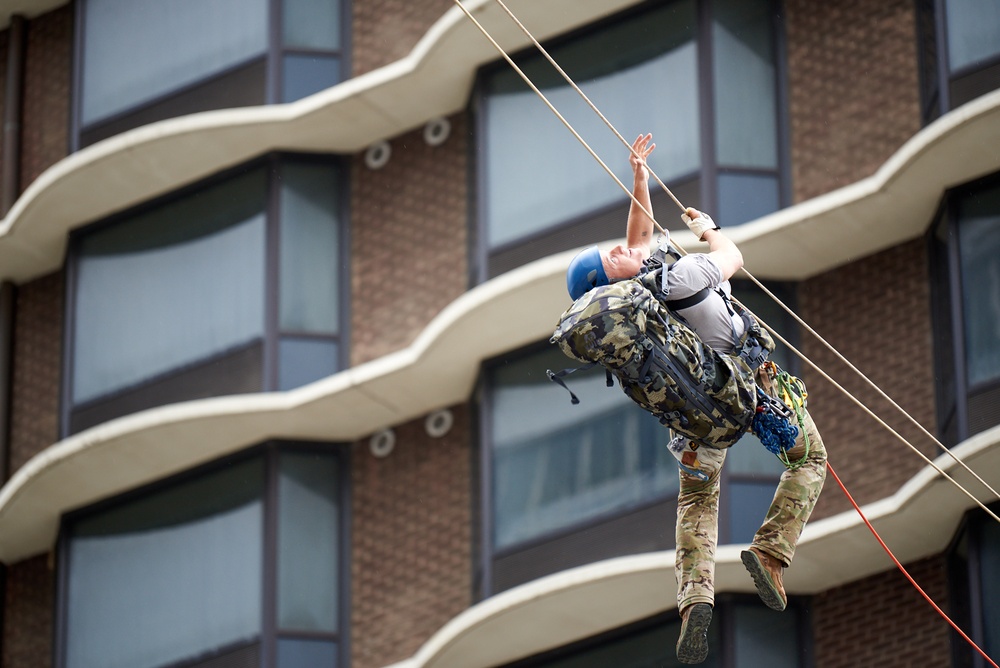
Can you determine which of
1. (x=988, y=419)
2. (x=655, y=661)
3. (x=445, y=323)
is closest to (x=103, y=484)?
(x=445, y=323)

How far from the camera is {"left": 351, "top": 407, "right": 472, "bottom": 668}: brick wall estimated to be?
28.2 m

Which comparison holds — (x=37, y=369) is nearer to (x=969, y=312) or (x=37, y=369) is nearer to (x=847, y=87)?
(x=847, y=87)

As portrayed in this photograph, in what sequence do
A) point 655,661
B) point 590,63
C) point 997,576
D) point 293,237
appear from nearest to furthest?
point 997,576
point 655,661
point 590,63
point 293,237

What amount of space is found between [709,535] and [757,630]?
8145mm

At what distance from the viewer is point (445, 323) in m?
27.8

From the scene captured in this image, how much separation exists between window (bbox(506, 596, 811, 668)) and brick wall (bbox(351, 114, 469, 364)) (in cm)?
468

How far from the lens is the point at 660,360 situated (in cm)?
1608

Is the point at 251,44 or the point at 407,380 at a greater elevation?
the point at 251,44

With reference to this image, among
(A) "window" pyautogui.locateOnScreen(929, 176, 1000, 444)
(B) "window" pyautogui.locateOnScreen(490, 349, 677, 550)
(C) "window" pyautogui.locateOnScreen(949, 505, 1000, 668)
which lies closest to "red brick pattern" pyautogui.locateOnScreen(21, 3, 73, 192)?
(B) "window" pyautogui.locateOnScreen(490, 349, 677, 550)

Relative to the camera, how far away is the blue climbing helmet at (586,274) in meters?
16.3

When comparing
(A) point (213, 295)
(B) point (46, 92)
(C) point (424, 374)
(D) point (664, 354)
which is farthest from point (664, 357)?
(B) point (46, 92)

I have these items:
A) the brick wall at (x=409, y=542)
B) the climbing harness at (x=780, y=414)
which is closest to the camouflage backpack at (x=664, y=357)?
the climbing harness at (x=780, y=414)

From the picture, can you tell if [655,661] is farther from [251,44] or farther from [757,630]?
[251,44]

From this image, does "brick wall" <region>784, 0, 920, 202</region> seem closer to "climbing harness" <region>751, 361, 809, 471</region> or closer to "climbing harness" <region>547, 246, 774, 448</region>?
"climbing harness" <region>751, 361, 809, 471</region>
